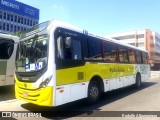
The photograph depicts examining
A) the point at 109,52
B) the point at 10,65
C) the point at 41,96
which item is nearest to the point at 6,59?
the point at 10,65

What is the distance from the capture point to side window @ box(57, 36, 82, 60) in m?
7.48

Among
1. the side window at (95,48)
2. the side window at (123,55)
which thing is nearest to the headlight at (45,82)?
the side window at (95,48)

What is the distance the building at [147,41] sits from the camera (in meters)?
77.8

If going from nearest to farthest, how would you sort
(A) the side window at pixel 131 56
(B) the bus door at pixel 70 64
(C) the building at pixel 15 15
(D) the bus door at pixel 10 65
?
1. (B) the bus door at pixel 70 64
2. (D) the bus door at pixel 10 65
3. (A) the side window at pixel 131 56
4. (C) the building at pixel 15 15

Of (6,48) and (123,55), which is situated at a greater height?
(6,48)

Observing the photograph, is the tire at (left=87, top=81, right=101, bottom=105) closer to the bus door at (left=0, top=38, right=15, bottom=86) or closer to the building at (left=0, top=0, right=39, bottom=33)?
the bus door at (left=0, top=38, right=15, bottom=86)

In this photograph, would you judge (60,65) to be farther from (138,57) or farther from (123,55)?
(138,57)

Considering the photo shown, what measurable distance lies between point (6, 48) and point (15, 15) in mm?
77678

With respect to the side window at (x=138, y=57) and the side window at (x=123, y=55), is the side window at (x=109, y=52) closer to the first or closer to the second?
the side window at (x=123, y=55)

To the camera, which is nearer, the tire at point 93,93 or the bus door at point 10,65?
the tire at point 93,93

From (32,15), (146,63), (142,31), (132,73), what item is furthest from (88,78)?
(32,15)

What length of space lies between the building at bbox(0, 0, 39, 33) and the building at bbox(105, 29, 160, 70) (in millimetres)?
35657

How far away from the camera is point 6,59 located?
36.3ft

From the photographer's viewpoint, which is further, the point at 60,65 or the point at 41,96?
the point at 60,65
